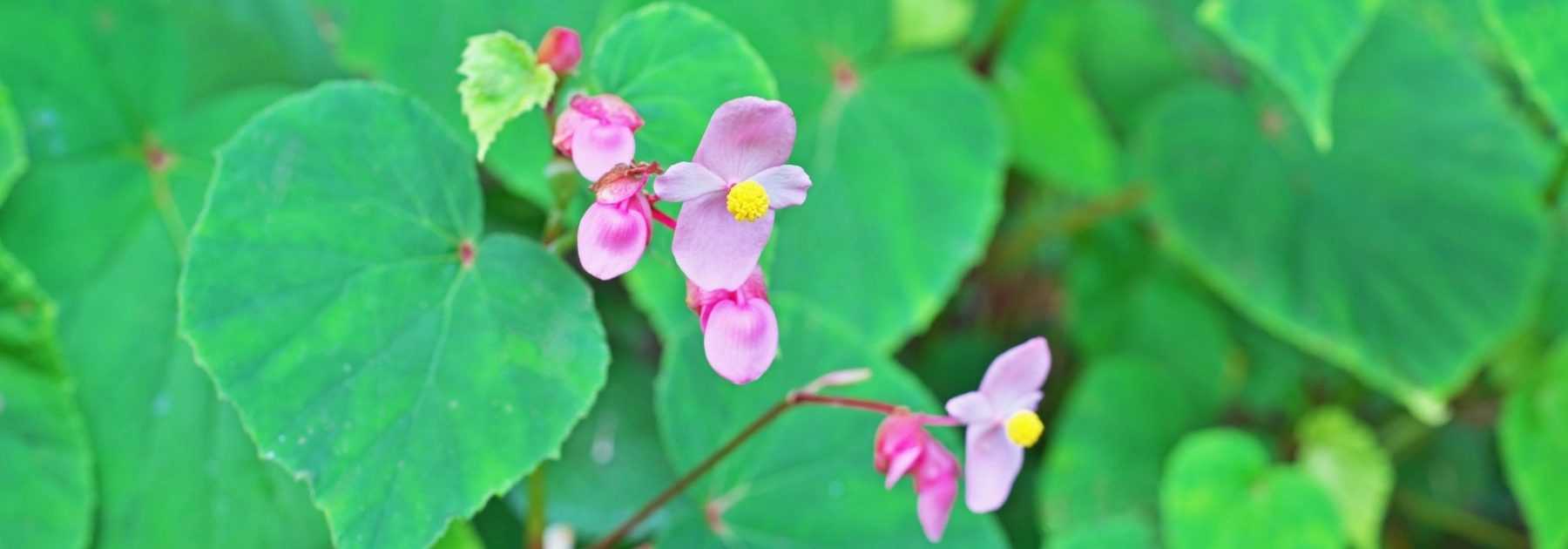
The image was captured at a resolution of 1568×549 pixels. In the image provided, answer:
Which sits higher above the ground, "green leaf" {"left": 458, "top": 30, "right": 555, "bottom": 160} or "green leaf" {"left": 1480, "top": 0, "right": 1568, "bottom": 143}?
"green leaf" {"left": 458, "top": 30, "right": 555, "bottom": 160}

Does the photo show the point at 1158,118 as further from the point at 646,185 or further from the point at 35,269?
the point at 35,269

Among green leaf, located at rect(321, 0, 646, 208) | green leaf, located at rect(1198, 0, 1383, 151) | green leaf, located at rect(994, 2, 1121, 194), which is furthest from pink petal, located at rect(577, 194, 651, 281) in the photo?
green leaf, located at rect(994, 2, 1121, 194)

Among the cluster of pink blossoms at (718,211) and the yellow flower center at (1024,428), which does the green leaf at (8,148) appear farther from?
the yellow flower center at (1024,428)

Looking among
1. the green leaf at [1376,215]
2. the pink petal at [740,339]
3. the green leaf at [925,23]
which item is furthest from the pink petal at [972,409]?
the green leaf at [1376,215]

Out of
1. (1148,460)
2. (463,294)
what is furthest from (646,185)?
(1148,460)

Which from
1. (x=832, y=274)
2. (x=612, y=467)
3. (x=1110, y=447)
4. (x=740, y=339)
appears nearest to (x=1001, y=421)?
(x=740, y=339)

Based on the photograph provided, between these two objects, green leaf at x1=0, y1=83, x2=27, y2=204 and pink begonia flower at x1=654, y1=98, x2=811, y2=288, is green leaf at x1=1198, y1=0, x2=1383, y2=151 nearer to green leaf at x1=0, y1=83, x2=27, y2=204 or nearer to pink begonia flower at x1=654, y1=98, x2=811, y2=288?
pink begonia flower at x1=654, y1=98, x2=811, y2=288
